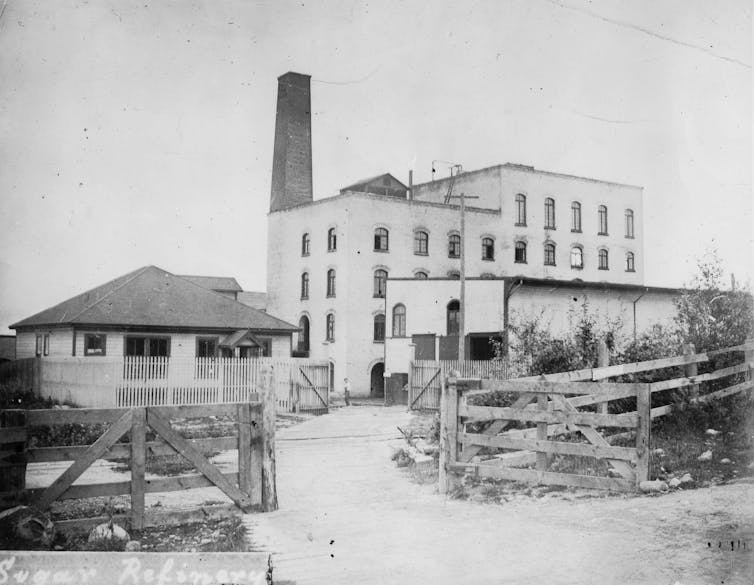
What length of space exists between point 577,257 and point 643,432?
140ft

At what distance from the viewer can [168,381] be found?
20797 mm

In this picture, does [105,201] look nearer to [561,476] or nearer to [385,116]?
[385,116]

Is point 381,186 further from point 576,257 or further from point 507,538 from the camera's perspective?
point 507,538

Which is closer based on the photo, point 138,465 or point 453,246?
point 138,465

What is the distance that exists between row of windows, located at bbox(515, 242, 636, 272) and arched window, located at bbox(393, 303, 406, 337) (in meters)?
12.8

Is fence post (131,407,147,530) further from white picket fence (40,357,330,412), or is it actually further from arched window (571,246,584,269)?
arched window (571,246,584,269)

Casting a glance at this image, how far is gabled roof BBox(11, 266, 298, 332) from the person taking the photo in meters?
21.6

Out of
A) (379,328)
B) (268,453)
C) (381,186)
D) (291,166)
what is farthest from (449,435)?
(381,186)

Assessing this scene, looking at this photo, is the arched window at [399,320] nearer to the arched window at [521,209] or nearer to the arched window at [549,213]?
the arched window at [521,209]

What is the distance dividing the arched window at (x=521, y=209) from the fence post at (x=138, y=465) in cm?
4048

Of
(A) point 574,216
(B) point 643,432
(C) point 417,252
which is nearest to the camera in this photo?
(B) point 643,432

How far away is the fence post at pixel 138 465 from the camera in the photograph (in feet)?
20.2

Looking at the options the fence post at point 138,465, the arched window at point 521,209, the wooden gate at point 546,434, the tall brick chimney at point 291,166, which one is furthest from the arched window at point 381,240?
the fence post at point 138,465

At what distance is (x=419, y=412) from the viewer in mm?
23859
